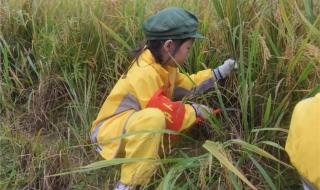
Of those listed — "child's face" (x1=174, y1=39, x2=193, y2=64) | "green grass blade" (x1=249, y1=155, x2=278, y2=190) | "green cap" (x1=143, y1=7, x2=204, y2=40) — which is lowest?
"green grass blade" (x1=249, y1=155, x2=278, y2=190)

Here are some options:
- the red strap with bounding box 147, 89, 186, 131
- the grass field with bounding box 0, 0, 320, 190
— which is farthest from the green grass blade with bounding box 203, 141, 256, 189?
the red strap with bounding box 147, 89, 186, 131

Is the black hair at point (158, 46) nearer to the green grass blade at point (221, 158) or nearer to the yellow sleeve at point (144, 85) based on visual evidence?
the yellow sleeve at point (144, 85)

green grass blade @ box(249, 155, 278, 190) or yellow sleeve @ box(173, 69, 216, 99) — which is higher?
yellow sleeve @ box(173, 69, 216, 99)

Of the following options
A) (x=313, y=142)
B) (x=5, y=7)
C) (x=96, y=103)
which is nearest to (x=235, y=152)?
(x=313, y=142)

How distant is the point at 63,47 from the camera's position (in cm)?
278

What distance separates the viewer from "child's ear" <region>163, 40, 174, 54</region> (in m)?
2.26

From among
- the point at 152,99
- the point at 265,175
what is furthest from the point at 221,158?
the point at 152,99

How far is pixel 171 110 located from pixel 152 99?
0.32 feet

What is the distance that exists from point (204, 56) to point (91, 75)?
575mm

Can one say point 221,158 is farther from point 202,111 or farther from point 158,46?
point 158,46

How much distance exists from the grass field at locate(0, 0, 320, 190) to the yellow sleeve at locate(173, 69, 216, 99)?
5cm

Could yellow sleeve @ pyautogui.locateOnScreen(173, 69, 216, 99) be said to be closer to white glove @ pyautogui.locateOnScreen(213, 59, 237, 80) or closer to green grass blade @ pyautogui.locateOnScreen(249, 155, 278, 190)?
white glove @ pyautogui.locateOnScreen(213, 59, 237, 80)

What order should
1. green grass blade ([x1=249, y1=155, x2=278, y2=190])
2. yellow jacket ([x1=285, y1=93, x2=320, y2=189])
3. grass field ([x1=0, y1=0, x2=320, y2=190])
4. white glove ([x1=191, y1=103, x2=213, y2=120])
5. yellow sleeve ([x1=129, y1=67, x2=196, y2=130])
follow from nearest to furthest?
1. yellow jacket ([x1=285, y1=93, x2=320, y2=189])
2. green grass blade ([x1=249, y1=155, x2=278, y2=190])
3. grass field ([x1=0, y1=0, x2=320, y2=190])
4. white glove ([x1=191, y1=103, x2=213, y2=120])
5. yellow sleeve ([x1=129, y1=67, x2=196, y2=130])

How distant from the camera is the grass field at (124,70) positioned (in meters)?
1.94
